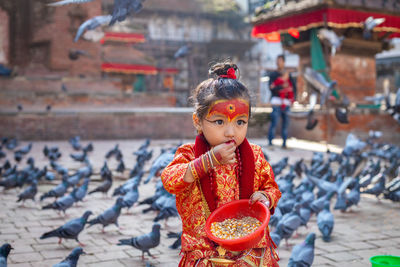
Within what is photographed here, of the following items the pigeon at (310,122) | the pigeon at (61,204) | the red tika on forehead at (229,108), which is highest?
the red tika on forehead at (229,108)

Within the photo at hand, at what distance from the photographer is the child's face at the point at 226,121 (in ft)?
7.48

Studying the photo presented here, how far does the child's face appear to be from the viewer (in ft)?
7.48

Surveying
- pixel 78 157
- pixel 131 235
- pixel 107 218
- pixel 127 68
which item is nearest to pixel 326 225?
pixel 131 235

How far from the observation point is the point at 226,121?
230 centimetres

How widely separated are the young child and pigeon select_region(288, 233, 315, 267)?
0.98 m

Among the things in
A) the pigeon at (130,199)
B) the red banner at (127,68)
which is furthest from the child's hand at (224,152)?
the red banner at (127,68)

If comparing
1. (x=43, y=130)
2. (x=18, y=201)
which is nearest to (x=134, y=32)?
(x=43, y=130)

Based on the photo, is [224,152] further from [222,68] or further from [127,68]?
[127,68]

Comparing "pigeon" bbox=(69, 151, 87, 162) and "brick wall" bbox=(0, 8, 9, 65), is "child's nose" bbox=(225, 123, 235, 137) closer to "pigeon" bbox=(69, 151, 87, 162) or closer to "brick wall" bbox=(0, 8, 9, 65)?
"pigeon" bbox=(69, 151, 87, 162)

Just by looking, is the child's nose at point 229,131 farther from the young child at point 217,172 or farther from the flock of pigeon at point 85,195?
the flock of pigeon at point 85,195

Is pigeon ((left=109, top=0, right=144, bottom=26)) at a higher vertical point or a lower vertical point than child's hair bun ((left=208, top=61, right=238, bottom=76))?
higher

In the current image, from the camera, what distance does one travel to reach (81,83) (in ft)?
66.0

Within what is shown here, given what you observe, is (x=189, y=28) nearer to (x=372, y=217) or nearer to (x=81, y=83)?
(x=81, y=83)

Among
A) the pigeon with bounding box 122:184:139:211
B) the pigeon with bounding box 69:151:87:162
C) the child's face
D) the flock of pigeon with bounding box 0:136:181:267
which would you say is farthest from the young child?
the pigeon with bounding box 69:151:87:162
